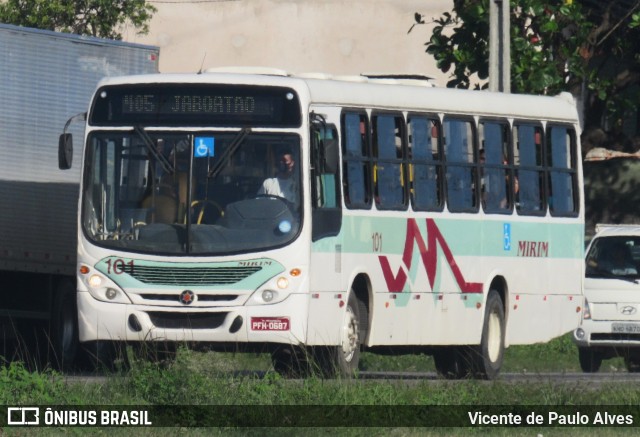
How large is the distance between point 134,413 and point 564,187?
31.4ft

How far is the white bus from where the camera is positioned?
16.4 meters

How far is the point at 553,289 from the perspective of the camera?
68.0 feet

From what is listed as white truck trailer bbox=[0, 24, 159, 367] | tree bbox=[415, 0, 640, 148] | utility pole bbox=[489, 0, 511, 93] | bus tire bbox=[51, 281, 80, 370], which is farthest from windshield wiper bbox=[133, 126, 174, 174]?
tree bbox=[415, 0, 640, 148]

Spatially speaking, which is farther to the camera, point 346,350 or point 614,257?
point 614,257

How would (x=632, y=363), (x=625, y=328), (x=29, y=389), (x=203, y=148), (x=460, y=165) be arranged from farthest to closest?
(x=632, y=363) → (x=625, y=328) → (x=460, y=165) → (x=203, y=148) → (x=29, y=389)

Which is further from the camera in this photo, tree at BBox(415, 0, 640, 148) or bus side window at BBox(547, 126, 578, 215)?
tree at BBox(415, 0, 640, 148)

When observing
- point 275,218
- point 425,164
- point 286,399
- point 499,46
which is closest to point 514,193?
point 425,164

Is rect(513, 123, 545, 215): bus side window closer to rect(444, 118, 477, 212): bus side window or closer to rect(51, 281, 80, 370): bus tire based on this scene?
rect(444, 118, 477, 212): bus side window

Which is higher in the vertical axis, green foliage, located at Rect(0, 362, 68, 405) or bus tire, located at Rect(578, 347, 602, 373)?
green foliage, located at Rect(0, 362, 68, 405)

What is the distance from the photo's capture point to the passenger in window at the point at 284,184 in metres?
16.5

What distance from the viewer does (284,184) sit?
16.5m

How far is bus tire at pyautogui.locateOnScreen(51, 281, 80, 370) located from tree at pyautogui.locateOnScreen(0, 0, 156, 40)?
20.7 metres

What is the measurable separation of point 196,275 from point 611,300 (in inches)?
332

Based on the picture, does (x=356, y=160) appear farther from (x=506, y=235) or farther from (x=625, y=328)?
(x=625, y=328)
